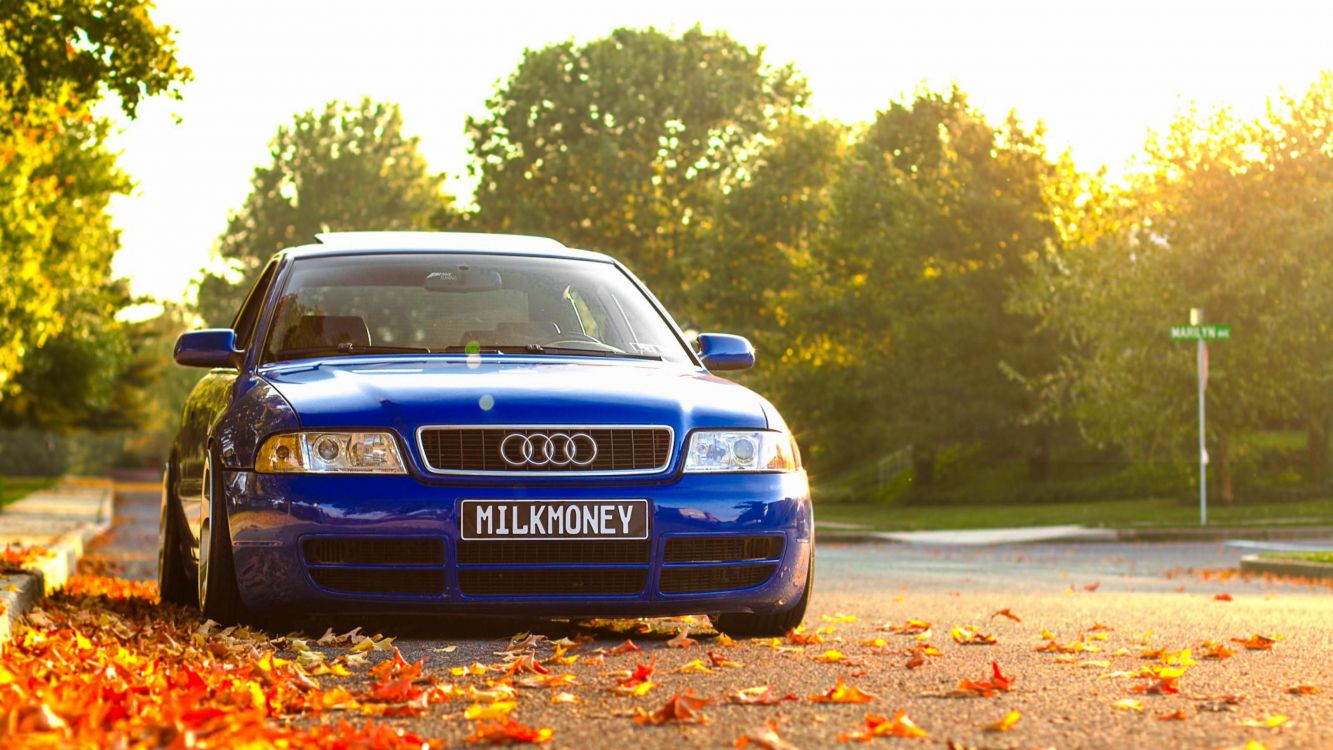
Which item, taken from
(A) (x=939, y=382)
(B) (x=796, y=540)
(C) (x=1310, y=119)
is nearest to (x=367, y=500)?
(B) (x=796, y=540)

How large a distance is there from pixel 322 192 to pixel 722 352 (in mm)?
73867

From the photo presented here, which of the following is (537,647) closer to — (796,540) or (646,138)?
(796,540)

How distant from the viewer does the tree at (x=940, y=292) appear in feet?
134

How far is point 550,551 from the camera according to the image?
263 inches

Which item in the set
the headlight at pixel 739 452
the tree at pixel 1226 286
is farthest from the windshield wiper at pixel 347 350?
the tree at pixel 1226 286

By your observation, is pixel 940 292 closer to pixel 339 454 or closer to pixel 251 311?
pixel 251 311

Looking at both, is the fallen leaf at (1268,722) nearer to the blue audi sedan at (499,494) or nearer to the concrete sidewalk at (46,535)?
the blue audi sedan at (499,494)

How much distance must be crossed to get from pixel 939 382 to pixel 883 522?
390 inches

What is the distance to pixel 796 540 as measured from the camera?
7133 mm

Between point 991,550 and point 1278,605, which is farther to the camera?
point 991,550

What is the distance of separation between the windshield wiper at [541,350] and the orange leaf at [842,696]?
2526 millimetres

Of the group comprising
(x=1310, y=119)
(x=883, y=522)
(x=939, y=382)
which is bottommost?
(x=883, y=522)

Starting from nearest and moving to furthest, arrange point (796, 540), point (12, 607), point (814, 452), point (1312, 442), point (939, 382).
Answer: point (796, 540) → point (12, 607) → point (1312, 442) → point (939, 382) → point (814, 452)

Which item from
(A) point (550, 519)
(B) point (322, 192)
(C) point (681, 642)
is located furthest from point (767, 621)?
(B) point (322, 192)
